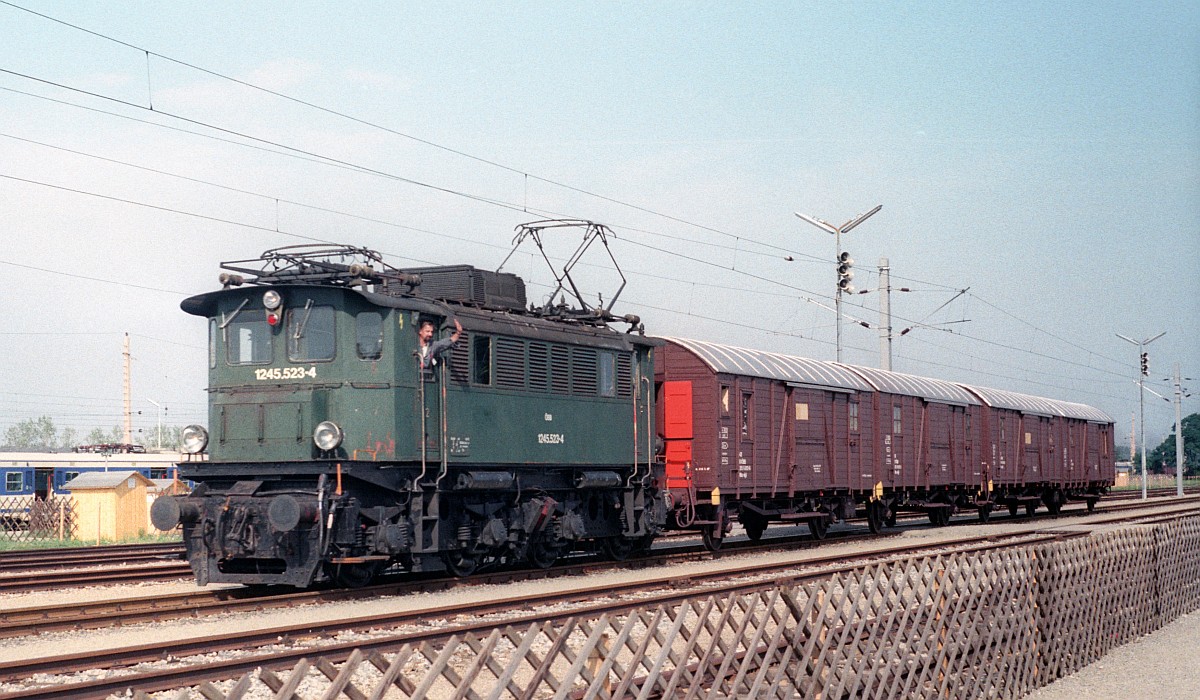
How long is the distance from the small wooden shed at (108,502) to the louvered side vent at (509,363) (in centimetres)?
1658

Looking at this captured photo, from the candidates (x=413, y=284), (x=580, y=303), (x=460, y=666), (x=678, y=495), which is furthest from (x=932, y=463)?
(x=460, y=666)

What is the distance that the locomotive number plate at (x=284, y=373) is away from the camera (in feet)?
56.0

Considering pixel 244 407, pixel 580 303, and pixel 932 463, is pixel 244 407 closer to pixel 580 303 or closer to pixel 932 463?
pixel 580 303

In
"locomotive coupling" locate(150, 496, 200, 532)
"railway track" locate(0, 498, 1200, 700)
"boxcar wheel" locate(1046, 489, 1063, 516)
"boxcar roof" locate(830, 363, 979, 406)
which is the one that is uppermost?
"boxcar roof" locate(830, 363, 979, 406)

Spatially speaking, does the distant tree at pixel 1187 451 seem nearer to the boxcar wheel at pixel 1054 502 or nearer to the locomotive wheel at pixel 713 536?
the boxcar wheel at pixel 1054 502

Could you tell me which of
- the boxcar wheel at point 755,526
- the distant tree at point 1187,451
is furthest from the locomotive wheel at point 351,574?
the distant tree at point 1187,451

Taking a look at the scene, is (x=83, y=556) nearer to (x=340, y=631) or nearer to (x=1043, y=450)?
(x=340, y=631)

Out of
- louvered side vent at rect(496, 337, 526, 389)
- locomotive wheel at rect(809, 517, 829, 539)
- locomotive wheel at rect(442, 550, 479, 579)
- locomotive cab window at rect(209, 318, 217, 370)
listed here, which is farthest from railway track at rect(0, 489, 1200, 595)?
louvered side vent at rect(496, 337, 526, 389)

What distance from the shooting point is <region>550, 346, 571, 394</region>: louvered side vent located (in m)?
20.3

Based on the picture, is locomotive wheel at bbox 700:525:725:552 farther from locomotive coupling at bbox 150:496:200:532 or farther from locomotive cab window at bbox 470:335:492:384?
locomotive coupling at bbox 150:496:200:532

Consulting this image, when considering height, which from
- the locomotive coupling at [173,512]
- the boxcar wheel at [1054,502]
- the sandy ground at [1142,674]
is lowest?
the boxcar wheel at [1054,502]

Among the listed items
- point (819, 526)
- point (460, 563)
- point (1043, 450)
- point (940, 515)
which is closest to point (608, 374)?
point (460, 563)

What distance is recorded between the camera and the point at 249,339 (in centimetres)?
1755

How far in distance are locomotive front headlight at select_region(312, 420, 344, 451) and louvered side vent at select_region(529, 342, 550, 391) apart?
4.20 metres
